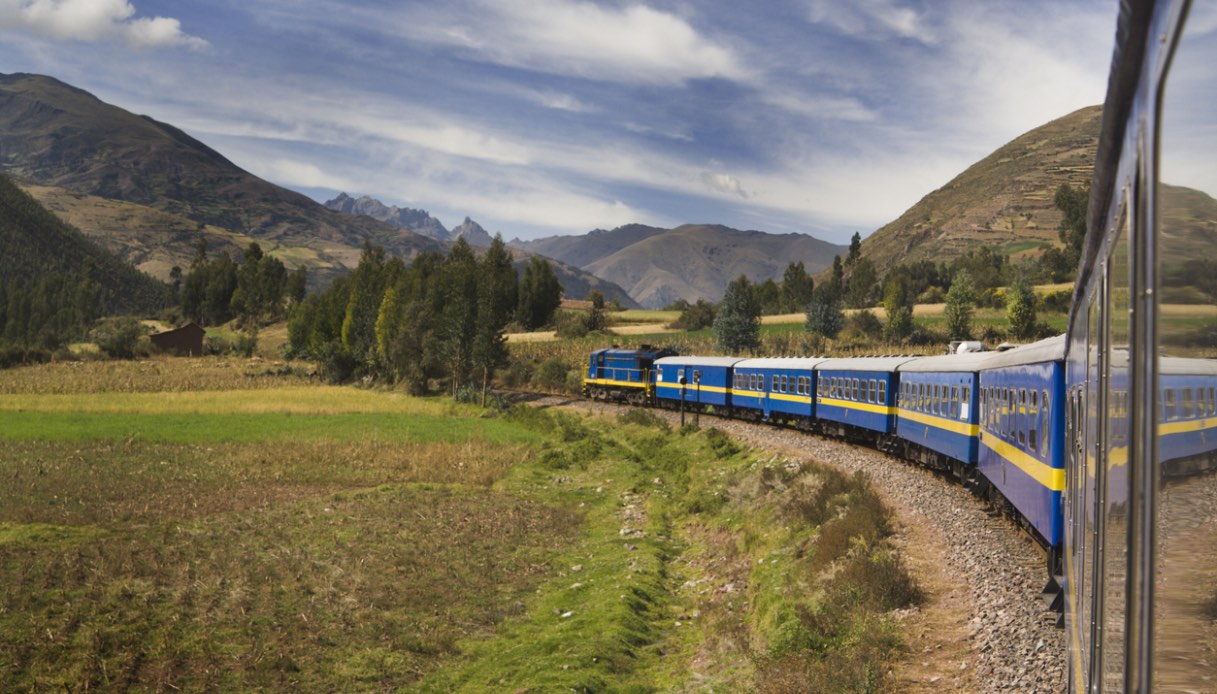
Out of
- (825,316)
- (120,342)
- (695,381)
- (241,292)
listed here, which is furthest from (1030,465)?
(241,292)

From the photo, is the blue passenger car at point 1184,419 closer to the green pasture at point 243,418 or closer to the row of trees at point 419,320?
the green pasture at point 243,418

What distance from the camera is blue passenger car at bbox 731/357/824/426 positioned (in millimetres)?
34219

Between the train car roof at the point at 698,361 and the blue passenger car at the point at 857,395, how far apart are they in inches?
353

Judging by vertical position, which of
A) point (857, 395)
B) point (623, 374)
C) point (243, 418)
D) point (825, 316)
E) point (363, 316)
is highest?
point (825, 316)

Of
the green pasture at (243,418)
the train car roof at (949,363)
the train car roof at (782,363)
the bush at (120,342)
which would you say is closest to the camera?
the train car roof at (949,363)

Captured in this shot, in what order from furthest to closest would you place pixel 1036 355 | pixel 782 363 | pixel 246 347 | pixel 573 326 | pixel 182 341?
pixel 246 347 < pixel 182 341 < pixel 573 326 < pixel 782 363 < pixel 1036 355

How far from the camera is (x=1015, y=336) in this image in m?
67.8

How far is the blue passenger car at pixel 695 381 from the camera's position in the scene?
42.3 metres

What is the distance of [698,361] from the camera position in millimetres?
45344

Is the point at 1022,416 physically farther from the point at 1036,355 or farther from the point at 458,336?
the point at 458,336

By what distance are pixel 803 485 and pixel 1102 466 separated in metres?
18.0

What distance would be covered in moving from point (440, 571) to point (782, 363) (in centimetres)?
2098

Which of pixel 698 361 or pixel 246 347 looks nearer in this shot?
pixel 698 361

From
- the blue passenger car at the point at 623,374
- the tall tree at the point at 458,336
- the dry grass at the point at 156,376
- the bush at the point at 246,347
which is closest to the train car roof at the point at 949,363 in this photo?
the blue passenger car at the point at 623,374
